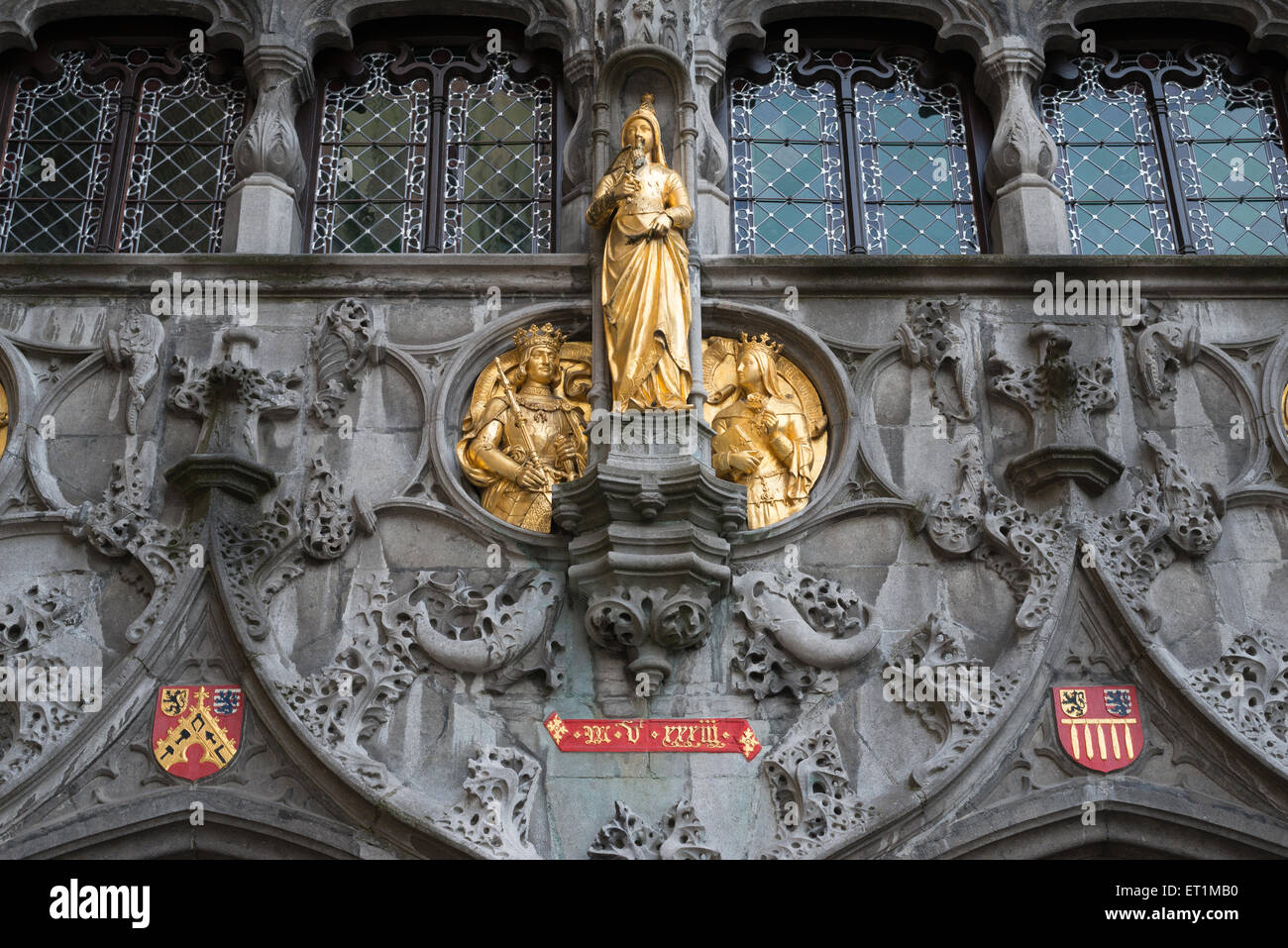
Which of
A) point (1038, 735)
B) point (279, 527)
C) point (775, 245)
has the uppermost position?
point (775, 245)

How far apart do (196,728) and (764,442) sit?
3845mm

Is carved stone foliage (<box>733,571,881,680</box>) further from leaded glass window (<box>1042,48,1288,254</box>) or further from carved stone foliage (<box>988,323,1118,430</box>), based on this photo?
leaded glass window (<box>1042,48,1288,254</box>)

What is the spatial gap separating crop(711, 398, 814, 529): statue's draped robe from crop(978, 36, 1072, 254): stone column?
2.10 meters

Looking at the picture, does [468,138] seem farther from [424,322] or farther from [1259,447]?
[1259,447]

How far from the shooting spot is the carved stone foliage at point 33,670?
981 centimetres

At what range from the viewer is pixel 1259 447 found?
11.0m

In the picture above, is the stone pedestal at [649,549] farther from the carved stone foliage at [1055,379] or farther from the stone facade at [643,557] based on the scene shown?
the carved stone foliage at [1055,379]

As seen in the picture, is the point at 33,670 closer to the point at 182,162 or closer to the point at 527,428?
the point at 527,428

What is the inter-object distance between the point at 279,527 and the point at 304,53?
3.91 metres

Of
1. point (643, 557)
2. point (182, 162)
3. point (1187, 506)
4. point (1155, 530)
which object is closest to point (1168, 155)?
point (1187, 506)

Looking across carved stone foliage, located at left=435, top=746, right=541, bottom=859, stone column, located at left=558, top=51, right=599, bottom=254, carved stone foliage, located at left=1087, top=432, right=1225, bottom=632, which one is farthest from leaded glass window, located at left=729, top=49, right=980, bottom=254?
carved stone foliage, located at left=435, top=746, right=541, bottom=859

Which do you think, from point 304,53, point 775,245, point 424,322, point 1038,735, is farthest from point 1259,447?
point 304,53

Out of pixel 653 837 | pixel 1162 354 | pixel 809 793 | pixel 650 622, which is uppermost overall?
pixel 1162 354

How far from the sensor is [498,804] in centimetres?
970
